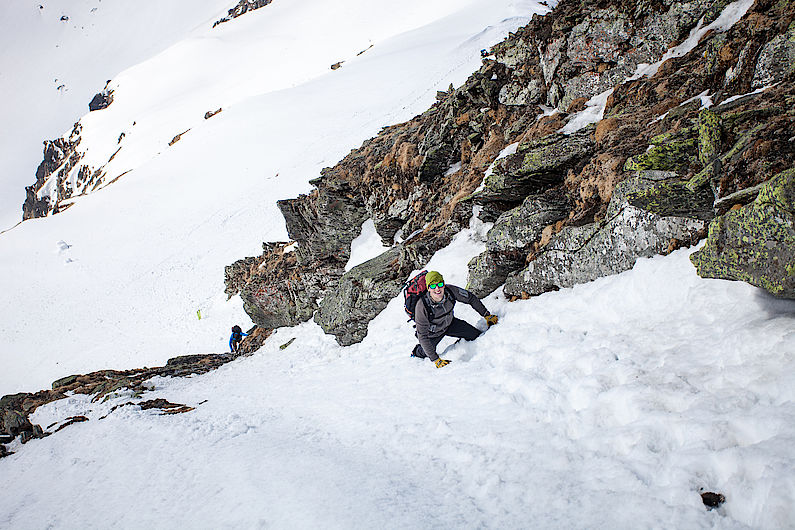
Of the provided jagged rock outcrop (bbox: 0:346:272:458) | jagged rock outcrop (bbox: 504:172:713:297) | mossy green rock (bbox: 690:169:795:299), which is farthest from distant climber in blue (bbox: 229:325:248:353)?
mossy green rock (bbox: 690:169:795:299)

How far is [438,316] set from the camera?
6.97 m

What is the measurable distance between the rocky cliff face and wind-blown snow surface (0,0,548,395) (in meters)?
12.2

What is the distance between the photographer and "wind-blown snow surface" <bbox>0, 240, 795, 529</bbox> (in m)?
3.18

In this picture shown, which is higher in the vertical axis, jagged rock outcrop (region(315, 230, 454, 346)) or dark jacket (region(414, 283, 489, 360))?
dark jacket (region(414, 283, 489, 360))

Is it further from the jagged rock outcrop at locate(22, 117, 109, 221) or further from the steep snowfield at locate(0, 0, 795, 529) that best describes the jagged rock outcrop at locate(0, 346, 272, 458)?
the jagged rock outcrop at locate(22, 117, 109, 221)

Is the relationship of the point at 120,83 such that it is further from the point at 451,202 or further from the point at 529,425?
the point at 529,425

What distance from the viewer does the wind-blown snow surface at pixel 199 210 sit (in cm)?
2462

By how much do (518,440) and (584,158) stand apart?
18.8ft

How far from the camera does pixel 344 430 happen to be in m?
6.28

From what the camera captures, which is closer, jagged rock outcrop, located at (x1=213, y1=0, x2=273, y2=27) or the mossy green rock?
Answer: the mossy green rock

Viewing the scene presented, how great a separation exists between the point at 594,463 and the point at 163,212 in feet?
142

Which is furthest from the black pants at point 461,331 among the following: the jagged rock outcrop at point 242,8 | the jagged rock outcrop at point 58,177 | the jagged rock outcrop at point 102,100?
the jagged rock outcrop at point 242,8

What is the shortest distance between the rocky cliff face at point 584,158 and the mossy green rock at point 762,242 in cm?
2

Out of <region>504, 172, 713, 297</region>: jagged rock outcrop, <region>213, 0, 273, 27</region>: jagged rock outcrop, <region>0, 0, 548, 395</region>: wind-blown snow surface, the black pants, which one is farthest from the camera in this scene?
<region>213, 0, 273, 27</region>: jagged rock outcrop
